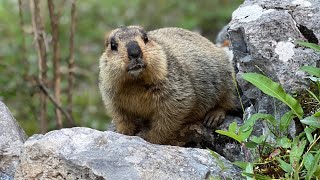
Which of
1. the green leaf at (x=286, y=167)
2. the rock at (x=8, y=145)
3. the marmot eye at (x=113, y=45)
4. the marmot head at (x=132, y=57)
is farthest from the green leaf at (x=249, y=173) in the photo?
the marmot eye at (x=113, y=45)

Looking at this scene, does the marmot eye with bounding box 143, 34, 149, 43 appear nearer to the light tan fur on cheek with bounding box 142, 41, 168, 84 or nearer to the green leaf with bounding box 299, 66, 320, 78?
the light tan fur on cheek with bounding box 142, 41, 168, 84

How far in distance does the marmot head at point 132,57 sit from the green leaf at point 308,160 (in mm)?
1718

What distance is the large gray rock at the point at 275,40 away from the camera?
517 centimetres

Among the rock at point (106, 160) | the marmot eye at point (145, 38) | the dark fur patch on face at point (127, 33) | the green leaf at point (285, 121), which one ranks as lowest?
the rock at point (106, 160)

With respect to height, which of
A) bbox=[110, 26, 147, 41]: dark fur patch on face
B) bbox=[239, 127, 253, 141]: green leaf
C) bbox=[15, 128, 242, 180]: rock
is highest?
bbox=[110, 26, 147, 41]: dark fur patch on face

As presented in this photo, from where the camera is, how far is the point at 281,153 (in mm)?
4656

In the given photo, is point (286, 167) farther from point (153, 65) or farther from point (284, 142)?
point (153, 65)

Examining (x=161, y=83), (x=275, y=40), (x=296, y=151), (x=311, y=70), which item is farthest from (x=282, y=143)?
(x=161, y=83)

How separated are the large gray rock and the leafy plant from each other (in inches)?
10.4

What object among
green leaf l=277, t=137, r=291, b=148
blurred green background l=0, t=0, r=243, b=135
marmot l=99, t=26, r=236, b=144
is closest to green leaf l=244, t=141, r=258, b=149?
green leaf l=277, t=137, r=291, b=148

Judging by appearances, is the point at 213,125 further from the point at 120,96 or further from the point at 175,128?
the point at 120,96

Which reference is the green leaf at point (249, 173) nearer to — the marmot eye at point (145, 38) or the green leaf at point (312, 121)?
the green leaf at point (312, 121)

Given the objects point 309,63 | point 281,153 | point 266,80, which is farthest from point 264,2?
point 281,153

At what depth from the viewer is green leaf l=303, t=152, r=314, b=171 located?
4.35 meters
